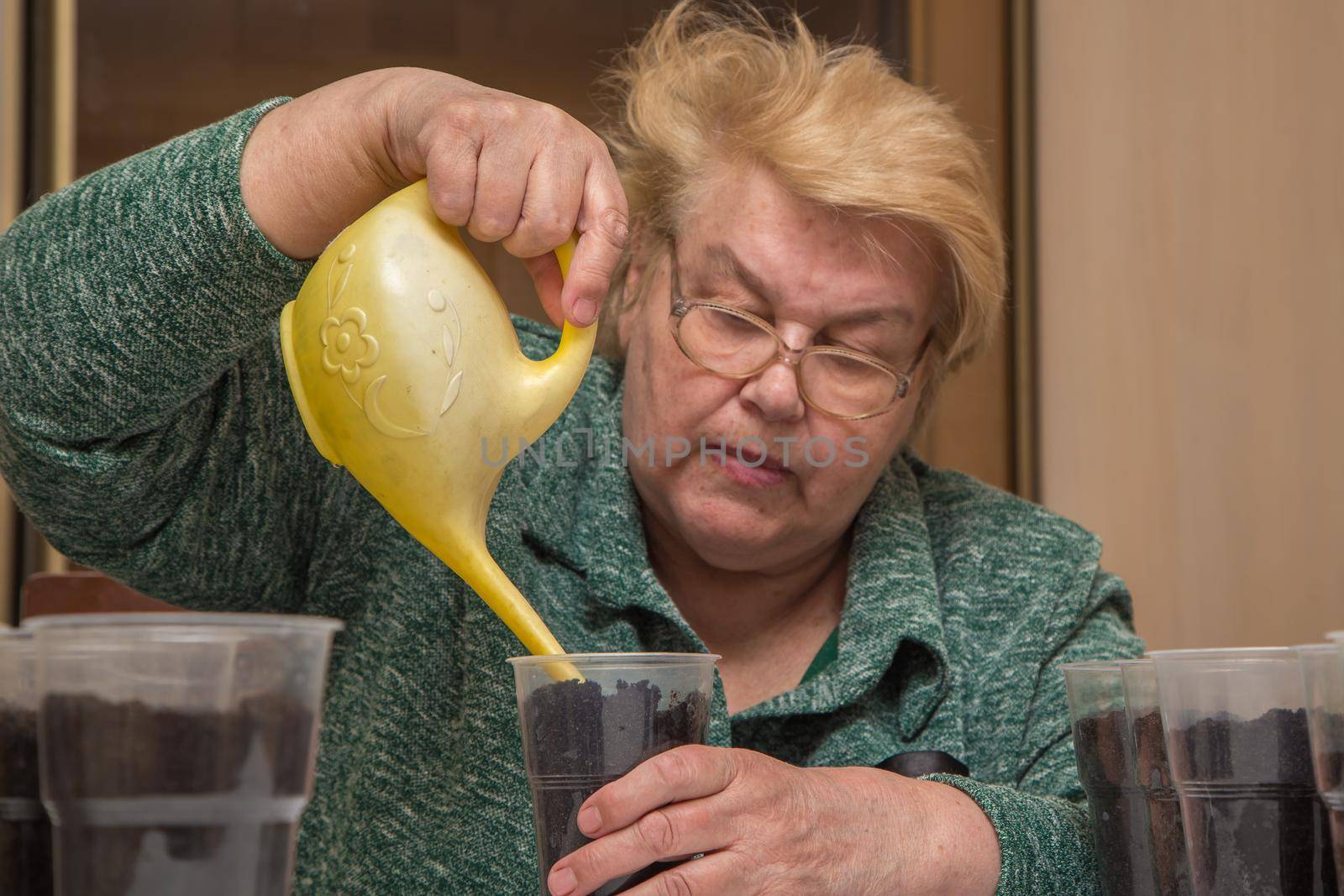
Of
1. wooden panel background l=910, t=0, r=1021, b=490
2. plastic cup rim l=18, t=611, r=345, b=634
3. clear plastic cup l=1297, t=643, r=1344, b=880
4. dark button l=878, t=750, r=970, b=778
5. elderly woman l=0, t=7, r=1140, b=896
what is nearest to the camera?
plastic cup rim l=18, t=611, r=345, b=634

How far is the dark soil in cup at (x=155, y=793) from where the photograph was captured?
0.45 metres

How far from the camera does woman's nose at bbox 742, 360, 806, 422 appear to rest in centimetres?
114

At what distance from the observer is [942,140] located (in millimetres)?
1235

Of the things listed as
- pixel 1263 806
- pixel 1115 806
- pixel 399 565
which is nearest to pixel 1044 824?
pixel 1115 806

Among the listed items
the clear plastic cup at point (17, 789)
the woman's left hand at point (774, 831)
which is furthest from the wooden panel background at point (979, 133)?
the clear plastic cup at point (17, 789)

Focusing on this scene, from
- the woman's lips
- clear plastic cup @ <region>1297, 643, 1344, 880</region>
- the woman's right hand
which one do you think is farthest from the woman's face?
clear plastic cup @ <region>1297, 643, 1344, 880</region>

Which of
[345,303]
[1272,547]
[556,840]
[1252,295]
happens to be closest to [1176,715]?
[556,840]

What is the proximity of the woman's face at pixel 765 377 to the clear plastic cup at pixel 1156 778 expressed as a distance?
0.48 m

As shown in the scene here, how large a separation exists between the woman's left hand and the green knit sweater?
6cm

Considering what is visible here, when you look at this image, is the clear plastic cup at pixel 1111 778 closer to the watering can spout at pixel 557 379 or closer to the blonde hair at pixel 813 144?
the watering can spout at pixel 557 379

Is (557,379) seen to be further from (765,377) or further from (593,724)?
(765,377)

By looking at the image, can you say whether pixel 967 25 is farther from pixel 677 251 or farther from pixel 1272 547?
pixel 677 251

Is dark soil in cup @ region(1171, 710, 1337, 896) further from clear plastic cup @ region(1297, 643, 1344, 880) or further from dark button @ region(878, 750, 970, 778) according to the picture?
dark button @ region(878, 750, 970, 778)

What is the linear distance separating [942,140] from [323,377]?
753 millimetres
